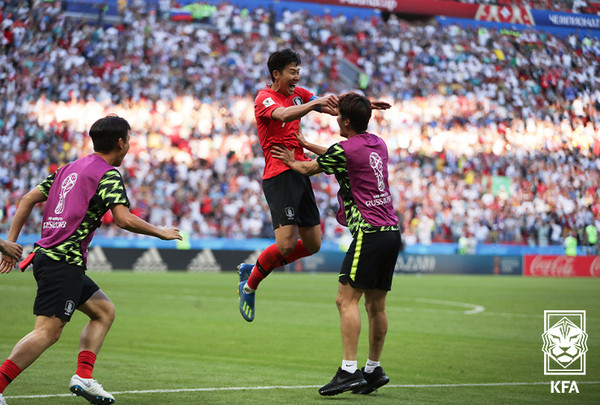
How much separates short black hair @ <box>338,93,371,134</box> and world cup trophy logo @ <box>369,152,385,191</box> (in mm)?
321

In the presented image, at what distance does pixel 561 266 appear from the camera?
33.2m

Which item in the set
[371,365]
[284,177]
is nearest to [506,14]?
[284,177]

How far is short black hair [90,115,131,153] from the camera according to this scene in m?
6.17

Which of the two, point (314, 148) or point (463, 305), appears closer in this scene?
point (314, 148)

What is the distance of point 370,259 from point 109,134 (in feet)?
8.02

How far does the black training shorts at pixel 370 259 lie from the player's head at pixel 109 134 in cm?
215

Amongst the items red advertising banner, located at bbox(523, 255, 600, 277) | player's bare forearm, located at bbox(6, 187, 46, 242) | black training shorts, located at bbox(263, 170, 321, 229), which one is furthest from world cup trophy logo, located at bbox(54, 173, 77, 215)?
red advertising banner, located at bbox(523, 255, 600, 277)

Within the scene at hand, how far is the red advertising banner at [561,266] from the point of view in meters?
33.0

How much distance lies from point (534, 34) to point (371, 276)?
2358cm

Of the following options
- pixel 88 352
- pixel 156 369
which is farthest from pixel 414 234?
pixel 88 352

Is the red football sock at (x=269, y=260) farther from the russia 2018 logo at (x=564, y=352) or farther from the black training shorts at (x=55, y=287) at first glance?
the russia 2018 logo at (x=564, y=352)

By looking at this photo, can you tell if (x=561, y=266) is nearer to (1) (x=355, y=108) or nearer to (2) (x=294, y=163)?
(2) (x=294, y=163)

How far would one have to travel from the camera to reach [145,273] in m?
28.3

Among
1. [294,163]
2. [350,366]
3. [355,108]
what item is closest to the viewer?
[350,366]
